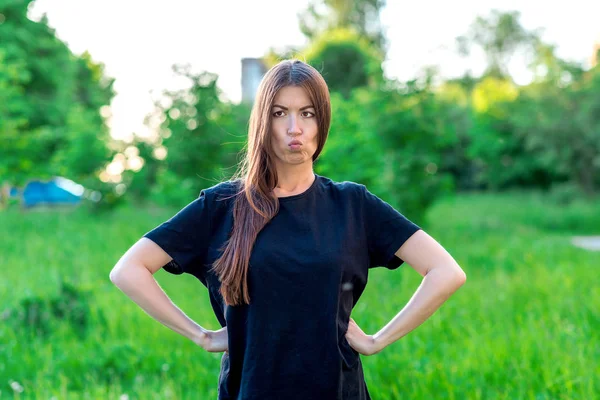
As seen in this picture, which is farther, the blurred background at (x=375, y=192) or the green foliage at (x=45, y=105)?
the green foliage at (x=45, y=105)

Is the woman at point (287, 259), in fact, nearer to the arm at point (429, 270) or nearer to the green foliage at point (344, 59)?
the arm at point (429, 270)

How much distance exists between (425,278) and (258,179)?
61cm

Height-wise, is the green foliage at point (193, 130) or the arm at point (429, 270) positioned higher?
the green foliage at point (193, 130)

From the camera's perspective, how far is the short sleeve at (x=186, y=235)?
2240 millimetres

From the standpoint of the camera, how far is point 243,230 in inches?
86.0

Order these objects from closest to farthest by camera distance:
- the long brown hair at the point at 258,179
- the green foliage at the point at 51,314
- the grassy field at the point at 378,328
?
the long brown hair at the point at 258,179 < the grassy field at the point at 378,328 < the green foliage at the point at 51,314

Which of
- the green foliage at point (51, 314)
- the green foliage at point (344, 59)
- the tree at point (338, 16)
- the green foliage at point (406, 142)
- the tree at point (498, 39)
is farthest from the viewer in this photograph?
the tree at point (498, 39)

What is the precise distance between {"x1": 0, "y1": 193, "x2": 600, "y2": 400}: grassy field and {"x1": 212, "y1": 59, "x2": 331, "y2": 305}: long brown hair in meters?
2.12

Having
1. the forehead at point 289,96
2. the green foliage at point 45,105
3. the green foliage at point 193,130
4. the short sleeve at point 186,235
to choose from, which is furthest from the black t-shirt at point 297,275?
the green foliage at point 45,105

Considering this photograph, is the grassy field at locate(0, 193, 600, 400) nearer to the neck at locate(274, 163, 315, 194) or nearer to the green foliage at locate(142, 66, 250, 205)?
the neck at locate(274, 163, 315, 194)

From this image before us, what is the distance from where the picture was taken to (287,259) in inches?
84.6

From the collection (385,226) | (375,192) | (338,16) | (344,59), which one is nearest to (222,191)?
(385,226)

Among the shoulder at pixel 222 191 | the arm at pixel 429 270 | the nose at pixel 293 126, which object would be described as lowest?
the arm at pixel 429 270

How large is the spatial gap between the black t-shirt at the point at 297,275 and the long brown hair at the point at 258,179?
36mm
